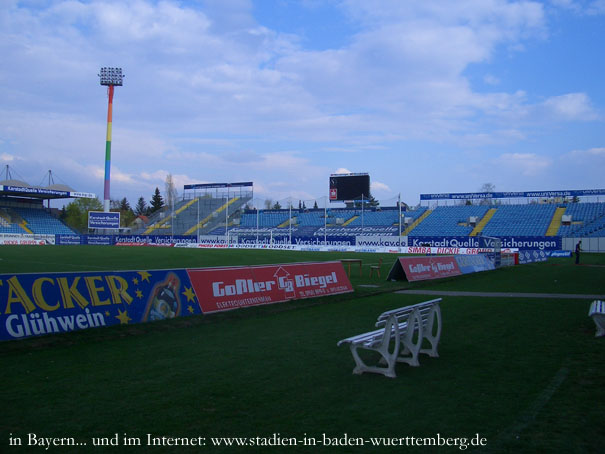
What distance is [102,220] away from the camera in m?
66.4

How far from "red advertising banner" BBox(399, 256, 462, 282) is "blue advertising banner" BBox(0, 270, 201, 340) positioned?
12.3 m

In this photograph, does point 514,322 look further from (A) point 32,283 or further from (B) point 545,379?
(A) point 32,283

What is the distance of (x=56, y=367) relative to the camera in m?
7.78

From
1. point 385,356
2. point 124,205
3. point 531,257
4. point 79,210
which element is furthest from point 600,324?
point 124,205

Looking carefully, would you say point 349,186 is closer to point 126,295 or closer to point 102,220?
point 102,220

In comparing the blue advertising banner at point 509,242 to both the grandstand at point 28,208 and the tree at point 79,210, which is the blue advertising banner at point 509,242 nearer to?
the grandstand at point 28,208

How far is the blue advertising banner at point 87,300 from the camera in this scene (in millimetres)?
9508

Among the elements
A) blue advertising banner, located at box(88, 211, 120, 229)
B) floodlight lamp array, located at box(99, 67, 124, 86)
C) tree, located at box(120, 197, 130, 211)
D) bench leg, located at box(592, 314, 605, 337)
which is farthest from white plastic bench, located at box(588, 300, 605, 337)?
tree, located at box(120, 197, 130, 211)

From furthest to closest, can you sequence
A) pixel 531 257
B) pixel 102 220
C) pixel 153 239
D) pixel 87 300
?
1. pixel 153 239
2. pixel 102 220
3. pixel 531 257
4. pixel 87 300

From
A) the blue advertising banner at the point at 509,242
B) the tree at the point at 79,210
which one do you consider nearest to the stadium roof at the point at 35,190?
the tree at the point at 79,210

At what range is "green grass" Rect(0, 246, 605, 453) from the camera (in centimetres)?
521

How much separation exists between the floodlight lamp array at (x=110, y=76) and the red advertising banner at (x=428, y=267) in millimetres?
61572

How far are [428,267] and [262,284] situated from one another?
11.7 meters

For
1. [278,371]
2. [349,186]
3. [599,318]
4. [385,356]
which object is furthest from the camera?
[349,186]
